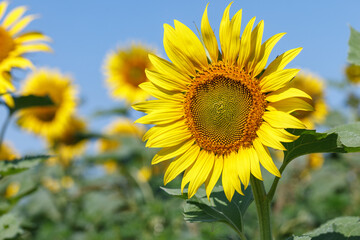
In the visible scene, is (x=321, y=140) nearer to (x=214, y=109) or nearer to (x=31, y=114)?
(x=214, y=109)

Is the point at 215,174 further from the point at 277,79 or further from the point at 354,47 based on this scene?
the point at 354,47

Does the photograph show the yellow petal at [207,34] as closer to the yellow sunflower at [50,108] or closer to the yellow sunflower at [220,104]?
the yellow sunflower at [220,104]

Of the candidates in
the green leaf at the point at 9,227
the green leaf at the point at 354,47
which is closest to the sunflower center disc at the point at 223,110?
the green leaf at the point at 354,47

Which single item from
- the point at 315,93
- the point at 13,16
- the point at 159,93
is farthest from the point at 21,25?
the point at 315,93

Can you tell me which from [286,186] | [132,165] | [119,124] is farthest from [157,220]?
[119,124]

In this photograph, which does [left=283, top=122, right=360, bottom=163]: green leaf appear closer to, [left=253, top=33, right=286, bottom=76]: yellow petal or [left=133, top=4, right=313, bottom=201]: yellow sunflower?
[left=133, top=4, right=313, bottom=201]: yellow sunflower
